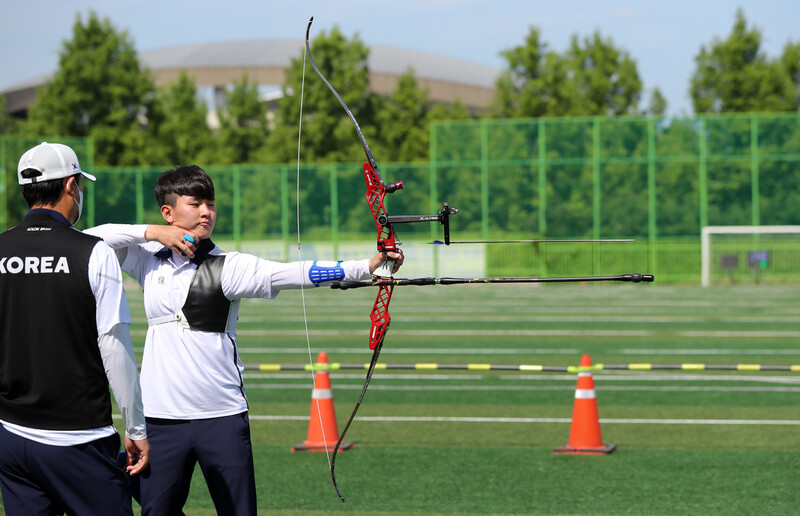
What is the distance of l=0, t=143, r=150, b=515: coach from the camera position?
403 cm

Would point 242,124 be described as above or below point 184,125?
above

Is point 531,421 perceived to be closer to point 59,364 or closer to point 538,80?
point 59,364

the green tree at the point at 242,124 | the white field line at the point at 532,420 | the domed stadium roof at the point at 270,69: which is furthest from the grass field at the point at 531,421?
the domed stadium roof at the point at 270,69

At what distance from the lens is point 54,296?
13.2 ft

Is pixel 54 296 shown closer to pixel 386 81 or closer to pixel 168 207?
pixel 168 207

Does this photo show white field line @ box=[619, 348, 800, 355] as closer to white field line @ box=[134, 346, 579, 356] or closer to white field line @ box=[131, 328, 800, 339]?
white field line @ box=[134, 346, 579, 356]

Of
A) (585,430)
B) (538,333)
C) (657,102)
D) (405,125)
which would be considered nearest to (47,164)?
(585,430)

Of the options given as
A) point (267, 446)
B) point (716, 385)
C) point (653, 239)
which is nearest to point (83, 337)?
point (267, 446)

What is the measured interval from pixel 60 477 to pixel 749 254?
33674 millimetres

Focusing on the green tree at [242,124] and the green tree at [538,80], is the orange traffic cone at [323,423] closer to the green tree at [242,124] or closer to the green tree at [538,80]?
the green tree at [538,80]

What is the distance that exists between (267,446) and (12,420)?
5.67 meters

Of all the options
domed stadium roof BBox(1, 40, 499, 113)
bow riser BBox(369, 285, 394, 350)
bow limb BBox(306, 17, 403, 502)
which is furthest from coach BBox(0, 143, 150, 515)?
domed stadium roof BBox(1, 40, 499, 113)

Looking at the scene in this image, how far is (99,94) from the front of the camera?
150 feet

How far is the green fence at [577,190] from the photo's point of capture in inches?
1437
